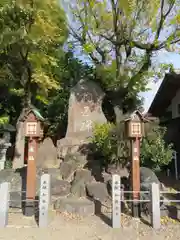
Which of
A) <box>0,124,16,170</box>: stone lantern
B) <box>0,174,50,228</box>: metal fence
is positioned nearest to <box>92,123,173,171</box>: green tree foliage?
<box>0,174,50,228</box>: metal fence

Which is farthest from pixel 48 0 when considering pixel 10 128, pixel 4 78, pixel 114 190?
pixel 114 190

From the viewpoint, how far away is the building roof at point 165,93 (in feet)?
50.9

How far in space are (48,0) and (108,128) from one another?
634 cm

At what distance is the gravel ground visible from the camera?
6.67 meters

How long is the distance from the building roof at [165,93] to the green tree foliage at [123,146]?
13.9 feet

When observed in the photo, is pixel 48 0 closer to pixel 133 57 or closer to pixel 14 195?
pixel 133 57

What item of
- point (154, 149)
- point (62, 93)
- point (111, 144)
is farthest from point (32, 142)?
point (62, 93)

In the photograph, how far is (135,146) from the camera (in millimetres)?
8688

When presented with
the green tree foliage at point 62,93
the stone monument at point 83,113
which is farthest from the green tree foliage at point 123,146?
the green tree foliage at point 62,93

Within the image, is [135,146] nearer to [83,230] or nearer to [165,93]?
[83,230]

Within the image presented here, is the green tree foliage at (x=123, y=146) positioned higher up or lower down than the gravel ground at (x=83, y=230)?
higher up

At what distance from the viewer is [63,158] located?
1338 centimetres

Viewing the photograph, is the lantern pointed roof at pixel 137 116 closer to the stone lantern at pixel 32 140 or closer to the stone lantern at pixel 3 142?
the stone lantern at pixel 32 140

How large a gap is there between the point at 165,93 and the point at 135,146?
9.73m
